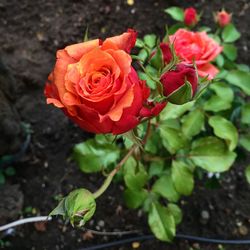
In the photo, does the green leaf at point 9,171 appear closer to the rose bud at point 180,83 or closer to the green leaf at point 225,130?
the green leaf at point 225,130

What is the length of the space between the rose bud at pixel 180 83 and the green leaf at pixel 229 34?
72 cm

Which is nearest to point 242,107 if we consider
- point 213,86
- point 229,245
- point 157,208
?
point 213,86

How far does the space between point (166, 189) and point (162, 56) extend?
0.52m

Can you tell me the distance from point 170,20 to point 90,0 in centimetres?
34

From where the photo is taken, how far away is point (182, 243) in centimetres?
152

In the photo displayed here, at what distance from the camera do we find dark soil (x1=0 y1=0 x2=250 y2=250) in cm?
152

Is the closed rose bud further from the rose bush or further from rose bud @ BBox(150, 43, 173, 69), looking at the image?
the rose bush

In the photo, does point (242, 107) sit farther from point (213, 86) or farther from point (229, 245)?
point (229, 245)

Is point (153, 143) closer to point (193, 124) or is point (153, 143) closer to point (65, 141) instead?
point (193, 124)

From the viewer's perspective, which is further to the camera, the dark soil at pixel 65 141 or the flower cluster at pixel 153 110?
the dark soil at pixel 65 141

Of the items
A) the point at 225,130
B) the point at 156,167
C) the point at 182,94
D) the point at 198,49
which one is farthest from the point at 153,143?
the point at 182,94

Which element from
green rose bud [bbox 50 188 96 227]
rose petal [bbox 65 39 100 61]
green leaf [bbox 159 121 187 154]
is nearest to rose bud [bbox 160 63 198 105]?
rose petal [bbox 65 39 100 61]

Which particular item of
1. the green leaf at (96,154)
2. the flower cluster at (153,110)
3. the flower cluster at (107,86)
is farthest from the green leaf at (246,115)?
the flower cluster at (107,86)

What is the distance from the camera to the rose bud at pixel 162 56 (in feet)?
2.94
